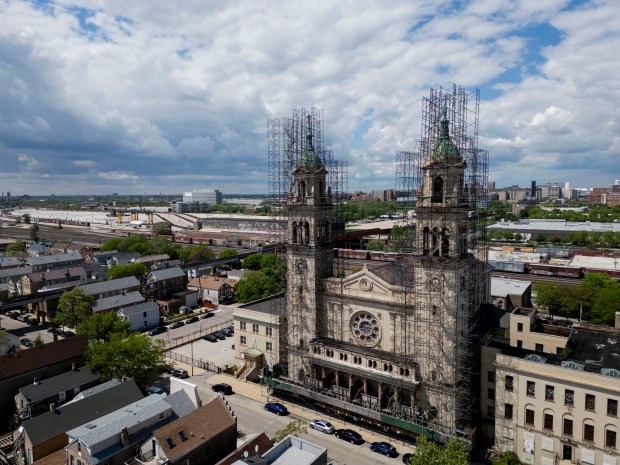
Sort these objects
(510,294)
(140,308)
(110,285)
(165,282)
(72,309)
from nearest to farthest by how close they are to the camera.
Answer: (510,294), (72,309), (140,308), (110,285), (165,282)

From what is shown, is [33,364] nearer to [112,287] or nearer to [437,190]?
[112,287]

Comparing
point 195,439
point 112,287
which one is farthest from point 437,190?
point 112,287

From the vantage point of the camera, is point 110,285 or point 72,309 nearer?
point 72,309

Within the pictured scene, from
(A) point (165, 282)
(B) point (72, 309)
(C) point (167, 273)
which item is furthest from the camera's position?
(C) point (167, 273)

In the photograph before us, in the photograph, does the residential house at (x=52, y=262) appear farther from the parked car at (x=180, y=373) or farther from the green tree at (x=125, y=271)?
the parked car at (x=180, y=373)

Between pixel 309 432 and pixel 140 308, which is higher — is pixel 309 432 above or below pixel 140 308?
below

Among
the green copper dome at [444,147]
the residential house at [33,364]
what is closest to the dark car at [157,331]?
the residential house at [33,364]

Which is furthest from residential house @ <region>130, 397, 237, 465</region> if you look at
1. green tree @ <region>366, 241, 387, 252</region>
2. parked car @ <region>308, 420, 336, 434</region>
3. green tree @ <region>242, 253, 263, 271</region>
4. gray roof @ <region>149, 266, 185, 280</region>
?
green tree @ <region>366, 241, 387, 252</region>
